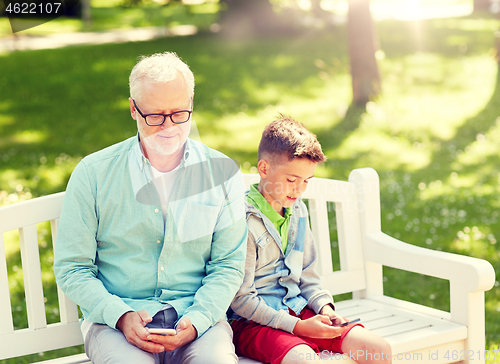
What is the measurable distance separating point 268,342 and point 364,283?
1107 mm

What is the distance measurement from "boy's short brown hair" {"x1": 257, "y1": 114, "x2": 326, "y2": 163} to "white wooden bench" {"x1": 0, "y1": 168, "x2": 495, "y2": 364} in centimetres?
43

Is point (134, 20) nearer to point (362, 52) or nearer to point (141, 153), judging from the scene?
point (362, 52)

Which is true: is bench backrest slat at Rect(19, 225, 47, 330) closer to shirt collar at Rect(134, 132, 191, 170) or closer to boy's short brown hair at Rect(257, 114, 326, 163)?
shirt collar at Rect(134, 132, 191, 170)

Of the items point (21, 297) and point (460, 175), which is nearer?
point (21, 297)

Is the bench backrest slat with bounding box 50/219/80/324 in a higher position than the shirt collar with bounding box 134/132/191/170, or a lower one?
lower

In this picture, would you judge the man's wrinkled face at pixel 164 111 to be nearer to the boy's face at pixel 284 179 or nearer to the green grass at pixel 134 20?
the boy's face at pixel 284 179

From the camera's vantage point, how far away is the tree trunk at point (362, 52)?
959 centimetres

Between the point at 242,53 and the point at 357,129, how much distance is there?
6.05 meters

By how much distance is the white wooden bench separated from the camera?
259cm

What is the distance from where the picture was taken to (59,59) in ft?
43.9

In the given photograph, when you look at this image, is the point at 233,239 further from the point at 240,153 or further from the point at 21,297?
the point at 240,153

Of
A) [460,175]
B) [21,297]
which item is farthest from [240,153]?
[21,297]

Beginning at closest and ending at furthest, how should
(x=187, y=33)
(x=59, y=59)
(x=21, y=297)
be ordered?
1. (x=21, y=297)
2. (x=59, y=59)
3. (x=187, y=33)

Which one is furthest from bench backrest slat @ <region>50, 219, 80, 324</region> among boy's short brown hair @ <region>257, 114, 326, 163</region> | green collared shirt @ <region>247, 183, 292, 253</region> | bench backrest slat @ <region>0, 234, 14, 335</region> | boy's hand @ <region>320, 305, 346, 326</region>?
boy's hand @ <region>320, 305, 346, 326</region>
